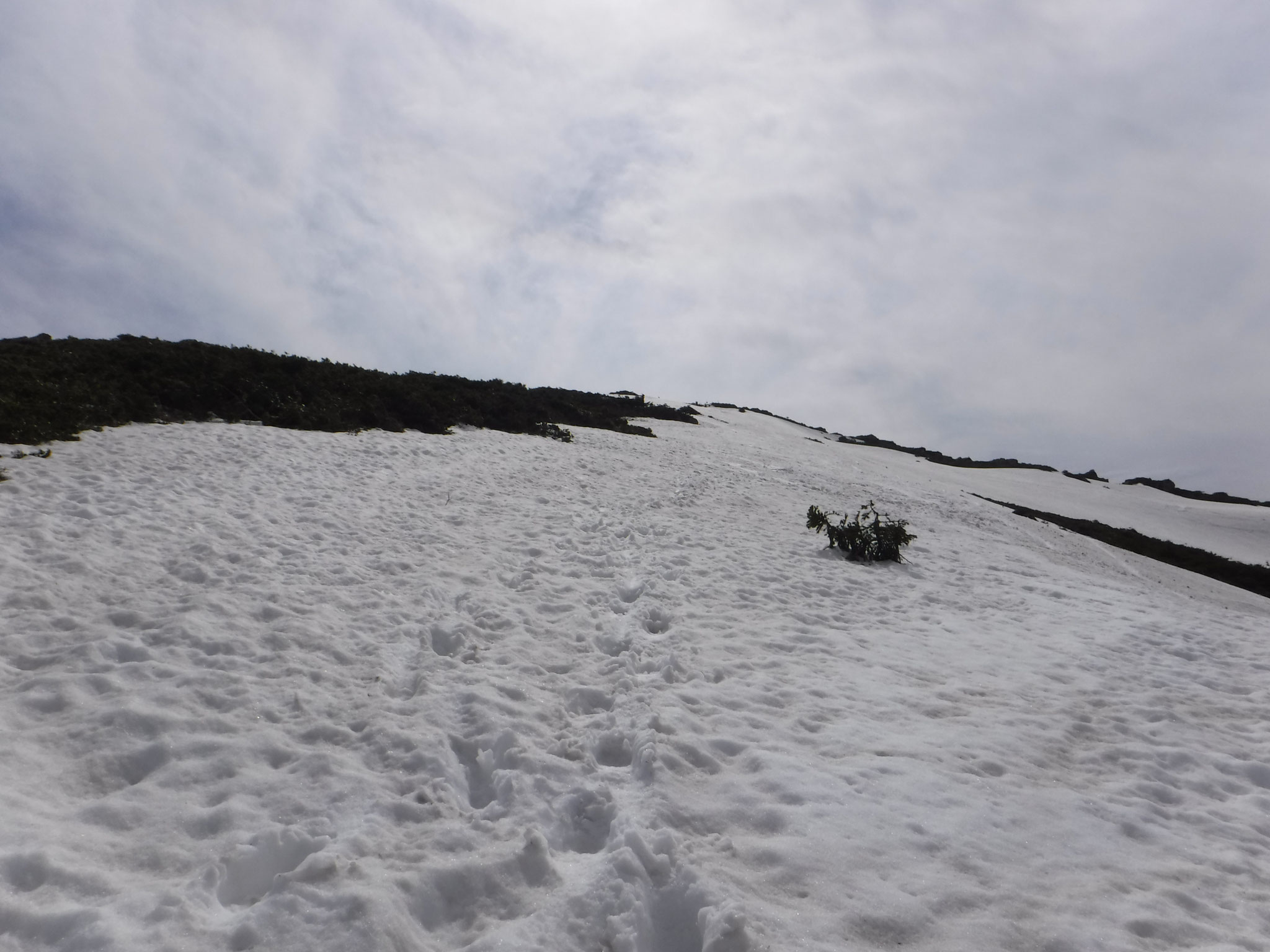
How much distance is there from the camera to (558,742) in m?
5.30

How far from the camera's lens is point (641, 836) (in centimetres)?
419

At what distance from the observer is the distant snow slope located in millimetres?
3623

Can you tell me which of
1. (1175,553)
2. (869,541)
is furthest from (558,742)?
(1175,553)

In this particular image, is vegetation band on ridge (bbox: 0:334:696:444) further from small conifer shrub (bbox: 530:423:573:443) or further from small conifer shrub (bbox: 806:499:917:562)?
small conifer shrub (bbox: 806:499:917:562)

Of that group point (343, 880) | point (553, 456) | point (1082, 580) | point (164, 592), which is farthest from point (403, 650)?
point (1082, 580)

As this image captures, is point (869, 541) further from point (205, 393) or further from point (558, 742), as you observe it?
point (205, 393)

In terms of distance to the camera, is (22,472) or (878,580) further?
(878,580)

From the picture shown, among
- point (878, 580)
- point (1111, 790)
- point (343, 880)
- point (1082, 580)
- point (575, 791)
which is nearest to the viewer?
point (343, 880)

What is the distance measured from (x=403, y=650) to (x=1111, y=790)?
6.49 m

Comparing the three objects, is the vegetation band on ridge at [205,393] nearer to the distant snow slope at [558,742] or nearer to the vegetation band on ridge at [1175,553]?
the distant snow slope at [558,742]

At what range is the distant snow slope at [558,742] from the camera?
11.9 feet

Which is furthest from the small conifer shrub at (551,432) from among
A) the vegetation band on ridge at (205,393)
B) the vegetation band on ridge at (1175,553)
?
the vegetation band on ridge at (1175,553)

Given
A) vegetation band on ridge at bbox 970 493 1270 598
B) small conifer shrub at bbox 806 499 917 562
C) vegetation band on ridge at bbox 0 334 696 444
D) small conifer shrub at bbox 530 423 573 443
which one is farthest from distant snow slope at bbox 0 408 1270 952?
vegetation band on ridge at bbox 970 493 1270 598

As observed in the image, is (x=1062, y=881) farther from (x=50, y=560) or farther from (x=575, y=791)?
(x=50, y=560)
